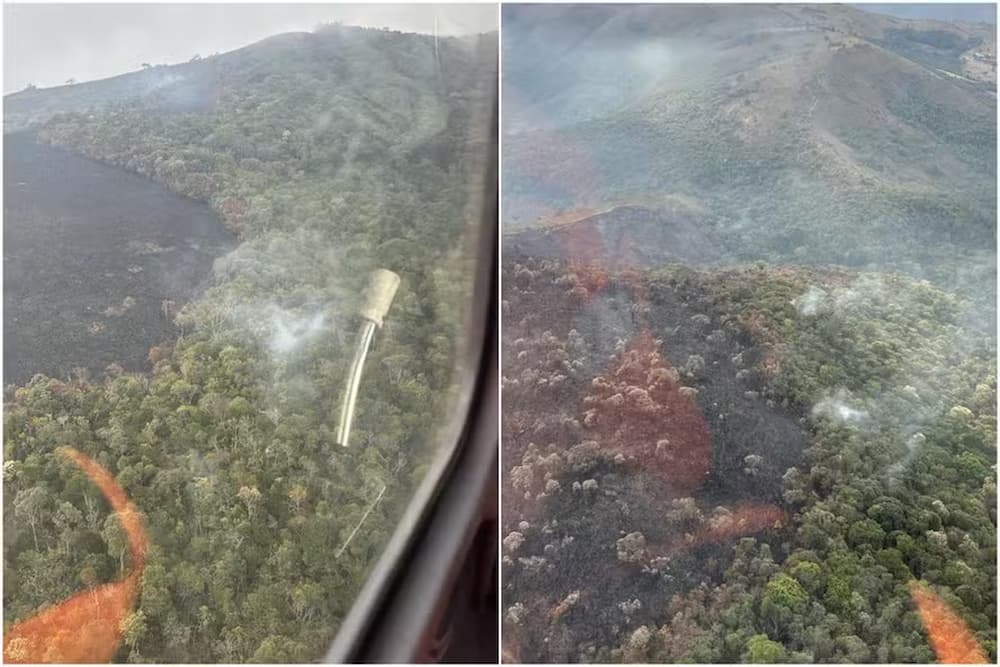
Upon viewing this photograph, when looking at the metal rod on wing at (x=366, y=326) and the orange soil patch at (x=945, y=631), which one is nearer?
the orange soil patch at (x=945, y=631)

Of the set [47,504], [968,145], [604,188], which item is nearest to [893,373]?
[968,145]


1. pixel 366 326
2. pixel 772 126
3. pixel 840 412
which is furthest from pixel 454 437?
pixel 772 126

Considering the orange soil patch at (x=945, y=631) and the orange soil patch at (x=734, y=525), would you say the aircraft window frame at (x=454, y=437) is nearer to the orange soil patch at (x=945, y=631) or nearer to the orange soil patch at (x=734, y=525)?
the orange soil patch at (x=734, y=525)

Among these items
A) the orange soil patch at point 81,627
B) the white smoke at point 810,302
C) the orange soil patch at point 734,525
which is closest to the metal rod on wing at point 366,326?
the orange soil patch at point 81,627

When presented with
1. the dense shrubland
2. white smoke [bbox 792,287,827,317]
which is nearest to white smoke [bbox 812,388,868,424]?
the dense shrubland

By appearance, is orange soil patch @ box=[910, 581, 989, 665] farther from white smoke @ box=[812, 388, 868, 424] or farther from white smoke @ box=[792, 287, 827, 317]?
white smoke @ box=[792, 287, 827, 317]

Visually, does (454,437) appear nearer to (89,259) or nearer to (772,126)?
(89,259)

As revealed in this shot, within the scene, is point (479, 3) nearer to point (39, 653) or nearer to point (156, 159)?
point (156, 159)
